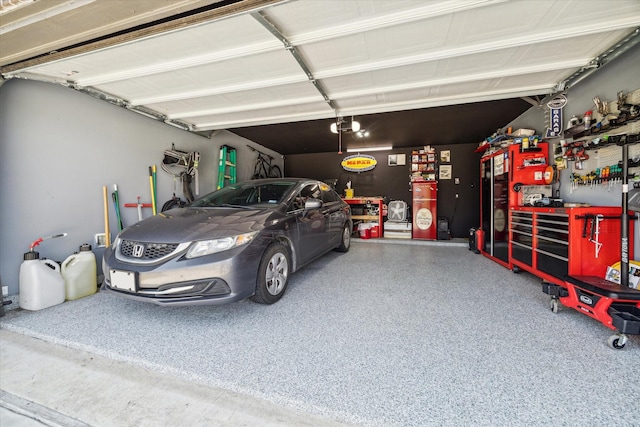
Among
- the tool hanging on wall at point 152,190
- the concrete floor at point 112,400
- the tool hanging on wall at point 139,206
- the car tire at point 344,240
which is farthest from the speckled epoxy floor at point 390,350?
the car tire at point 344,240

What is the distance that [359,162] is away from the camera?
6.92 metres

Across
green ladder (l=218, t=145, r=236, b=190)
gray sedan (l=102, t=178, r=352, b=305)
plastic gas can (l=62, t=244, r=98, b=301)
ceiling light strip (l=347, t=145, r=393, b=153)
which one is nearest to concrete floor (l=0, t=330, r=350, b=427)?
gray sedan (l=102, t=178, r=352, b=305)

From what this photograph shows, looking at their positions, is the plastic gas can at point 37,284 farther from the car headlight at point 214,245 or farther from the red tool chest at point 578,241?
the red tool chest at point 578,241

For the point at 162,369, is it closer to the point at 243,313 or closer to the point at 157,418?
the point at 157,418

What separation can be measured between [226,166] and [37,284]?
3.33 metres

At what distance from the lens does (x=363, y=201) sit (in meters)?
6.25

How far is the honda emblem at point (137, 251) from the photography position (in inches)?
74.0

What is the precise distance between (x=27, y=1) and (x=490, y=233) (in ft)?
17.4

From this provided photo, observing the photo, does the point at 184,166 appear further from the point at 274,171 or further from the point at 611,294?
the point at 611,294

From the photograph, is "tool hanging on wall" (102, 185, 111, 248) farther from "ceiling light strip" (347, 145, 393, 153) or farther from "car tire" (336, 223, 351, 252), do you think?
"ceiling light strip" (347, 145, 393, 153)

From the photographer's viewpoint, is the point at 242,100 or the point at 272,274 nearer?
the point at 272,274

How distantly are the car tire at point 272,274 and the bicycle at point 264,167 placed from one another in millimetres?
4298

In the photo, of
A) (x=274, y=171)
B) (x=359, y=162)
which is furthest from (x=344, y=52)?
(x=274, y=171)

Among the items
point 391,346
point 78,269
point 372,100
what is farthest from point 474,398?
point 78,269
